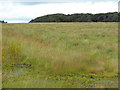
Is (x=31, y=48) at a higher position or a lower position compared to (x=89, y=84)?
higher

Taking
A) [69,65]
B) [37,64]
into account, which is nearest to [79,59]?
[69,65]

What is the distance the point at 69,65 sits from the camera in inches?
326

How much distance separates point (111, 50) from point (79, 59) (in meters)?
3.78

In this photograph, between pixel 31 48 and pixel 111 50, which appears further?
pixel 111 50

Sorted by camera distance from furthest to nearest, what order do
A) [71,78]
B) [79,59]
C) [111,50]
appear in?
[111,50], [79,59], [71,78]

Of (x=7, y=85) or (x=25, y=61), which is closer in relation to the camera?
(x=7, y=85)

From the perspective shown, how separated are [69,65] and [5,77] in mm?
2543

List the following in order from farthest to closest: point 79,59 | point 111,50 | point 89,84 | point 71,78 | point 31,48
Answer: point 111,50 < point 31,48 < point 79,59 < point 71,78 < point 89,84

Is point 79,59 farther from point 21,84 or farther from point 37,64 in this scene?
point 21,84

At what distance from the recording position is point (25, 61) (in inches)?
380

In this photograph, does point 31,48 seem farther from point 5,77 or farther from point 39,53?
point 5,77

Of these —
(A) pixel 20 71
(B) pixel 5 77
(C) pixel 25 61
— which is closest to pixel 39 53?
(C) pixel 25 61

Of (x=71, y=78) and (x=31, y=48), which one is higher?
(x=31, y=48)

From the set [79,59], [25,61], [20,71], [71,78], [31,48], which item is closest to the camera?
[71,78]
